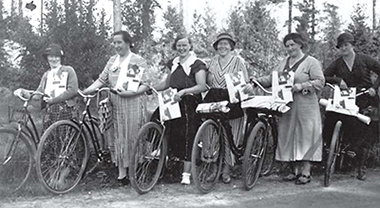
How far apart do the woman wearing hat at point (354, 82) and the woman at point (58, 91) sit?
3211mm

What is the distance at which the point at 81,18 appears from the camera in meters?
13.1

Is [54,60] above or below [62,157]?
above

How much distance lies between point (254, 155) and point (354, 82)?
1.71 m

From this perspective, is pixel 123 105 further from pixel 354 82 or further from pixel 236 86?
pixel 354 82

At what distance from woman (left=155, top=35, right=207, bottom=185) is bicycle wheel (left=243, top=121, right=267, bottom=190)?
66cm

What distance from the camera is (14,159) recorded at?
19.1 feet

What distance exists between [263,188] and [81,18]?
8145 mm

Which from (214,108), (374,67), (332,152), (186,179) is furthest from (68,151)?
(374,67)

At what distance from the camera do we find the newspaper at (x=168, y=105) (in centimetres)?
600

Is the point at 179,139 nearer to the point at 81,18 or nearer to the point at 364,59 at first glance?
the point at 364,59

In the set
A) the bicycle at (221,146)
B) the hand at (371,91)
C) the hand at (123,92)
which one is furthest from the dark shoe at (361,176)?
the hand at (123,92)

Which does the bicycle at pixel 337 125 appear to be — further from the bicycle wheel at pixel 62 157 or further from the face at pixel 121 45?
the bicycle wheel at pixel 62 157

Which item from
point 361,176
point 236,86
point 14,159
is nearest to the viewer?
point 14,159

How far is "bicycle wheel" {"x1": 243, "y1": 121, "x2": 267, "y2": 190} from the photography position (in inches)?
239
